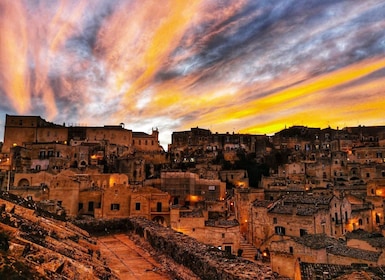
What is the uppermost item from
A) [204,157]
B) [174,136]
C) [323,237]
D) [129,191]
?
[174,136]

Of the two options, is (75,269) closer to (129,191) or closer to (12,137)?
(129,191)

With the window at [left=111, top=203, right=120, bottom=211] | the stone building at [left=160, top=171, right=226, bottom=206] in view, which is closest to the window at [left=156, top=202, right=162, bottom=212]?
the window at [left=111, top=203, right=120, bottom=211]

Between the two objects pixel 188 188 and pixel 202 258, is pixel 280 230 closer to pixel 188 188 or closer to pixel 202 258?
pixel 188 188

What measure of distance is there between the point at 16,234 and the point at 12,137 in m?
69.5

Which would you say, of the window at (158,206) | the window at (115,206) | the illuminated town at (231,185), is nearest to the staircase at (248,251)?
the illuminated town at (231,185)

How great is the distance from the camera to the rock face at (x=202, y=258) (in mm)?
5488

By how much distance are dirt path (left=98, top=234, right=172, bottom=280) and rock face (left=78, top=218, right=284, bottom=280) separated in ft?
1.42

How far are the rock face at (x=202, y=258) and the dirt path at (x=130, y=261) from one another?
1.42 feet

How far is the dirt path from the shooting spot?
7207mm

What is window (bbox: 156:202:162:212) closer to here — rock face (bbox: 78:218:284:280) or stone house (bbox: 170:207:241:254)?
stone house (bbox: 170:207:241:254)

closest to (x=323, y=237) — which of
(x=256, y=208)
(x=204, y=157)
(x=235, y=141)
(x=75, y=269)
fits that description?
(x=256, y=208)

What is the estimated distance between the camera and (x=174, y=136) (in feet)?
263

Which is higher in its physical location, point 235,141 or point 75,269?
point 235,141

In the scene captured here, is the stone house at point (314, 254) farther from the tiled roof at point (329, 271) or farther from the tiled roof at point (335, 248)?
the tiled roof at point (329, 271)
